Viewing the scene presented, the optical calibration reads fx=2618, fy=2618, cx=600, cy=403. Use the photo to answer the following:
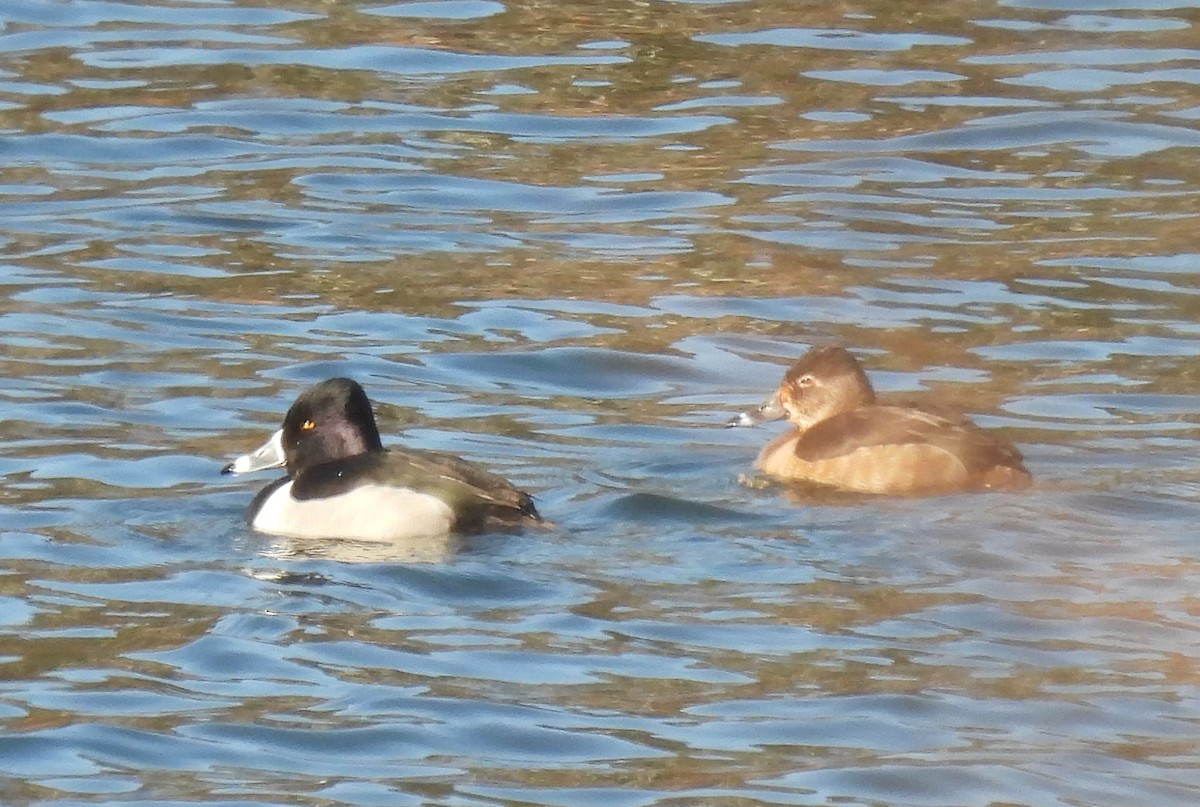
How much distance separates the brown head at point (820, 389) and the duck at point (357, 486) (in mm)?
1544

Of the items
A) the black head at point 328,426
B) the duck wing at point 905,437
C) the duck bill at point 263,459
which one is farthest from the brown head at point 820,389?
the duck bill at point 263,459

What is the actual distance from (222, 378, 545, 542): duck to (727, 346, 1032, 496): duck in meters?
1.37

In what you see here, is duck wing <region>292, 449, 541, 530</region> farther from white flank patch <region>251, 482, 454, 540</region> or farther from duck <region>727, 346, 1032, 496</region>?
duck <region>727, 346, 1032, 496</region>

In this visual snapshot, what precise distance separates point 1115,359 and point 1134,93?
215 inches

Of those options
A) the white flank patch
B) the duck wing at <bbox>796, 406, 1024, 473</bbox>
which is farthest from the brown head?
the white flank patch

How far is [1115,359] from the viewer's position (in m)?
12.2

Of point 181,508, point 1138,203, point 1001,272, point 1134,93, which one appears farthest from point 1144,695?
point 1134,93

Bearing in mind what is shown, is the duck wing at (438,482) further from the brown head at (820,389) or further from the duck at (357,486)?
the brown head at (820,389)

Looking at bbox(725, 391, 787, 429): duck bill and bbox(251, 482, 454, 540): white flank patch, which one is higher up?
bbox(251, 482, 454, 540): white flank patch

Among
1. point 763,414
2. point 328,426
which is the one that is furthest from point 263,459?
point 763,414

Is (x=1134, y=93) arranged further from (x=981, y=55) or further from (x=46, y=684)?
(x=46, y=684)

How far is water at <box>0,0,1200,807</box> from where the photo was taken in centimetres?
756

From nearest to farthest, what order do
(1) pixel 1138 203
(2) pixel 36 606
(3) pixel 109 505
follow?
(2) pixel 36 606 < (3) pixel 109 505 < (1) pixel 1138 203

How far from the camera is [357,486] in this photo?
393 inches
